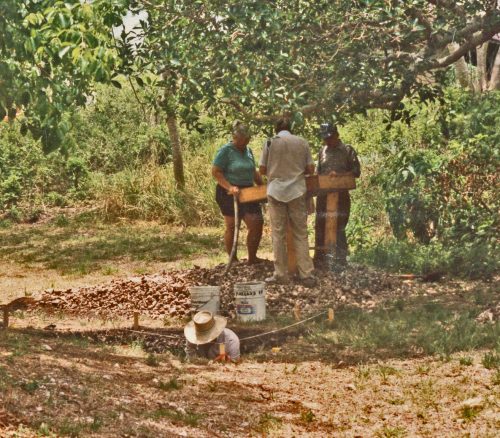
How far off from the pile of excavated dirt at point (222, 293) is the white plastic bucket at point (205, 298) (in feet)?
1.45

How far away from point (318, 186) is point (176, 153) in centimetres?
800

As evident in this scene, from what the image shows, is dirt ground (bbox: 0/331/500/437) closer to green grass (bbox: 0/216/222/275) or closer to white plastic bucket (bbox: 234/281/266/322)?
white plastic bucket (bbox: 234/281/266/322)

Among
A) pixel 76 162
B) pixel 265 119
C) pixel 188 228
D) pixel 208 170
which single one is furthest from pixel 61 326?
pixel 76 162

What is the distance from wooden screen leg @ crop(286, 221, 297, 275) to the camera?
42.5 ft

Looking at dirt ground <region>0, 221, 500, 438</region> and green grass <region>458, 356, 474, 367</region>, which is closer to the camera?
dirt ground <region>0, 221, 500, 438</region>

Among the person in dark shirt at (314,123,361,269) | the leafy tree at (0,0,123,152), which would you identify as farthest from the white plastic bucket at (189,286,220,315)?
the leafy tree at (0,0,123,152)

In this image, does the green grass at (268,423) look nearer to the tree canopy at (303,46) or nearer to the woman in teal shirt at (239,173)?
the tree canopy at (303,46)

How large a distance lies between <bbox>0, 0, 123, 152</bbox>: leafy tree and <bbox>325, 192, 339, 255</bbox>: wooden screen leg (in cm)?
472

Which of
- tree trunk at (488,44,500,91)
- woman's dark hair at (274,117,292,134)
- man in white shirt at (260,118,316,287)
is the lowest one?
man in white shirt at (260,118,316,287)

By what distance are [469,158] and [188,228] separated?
25.4 feet

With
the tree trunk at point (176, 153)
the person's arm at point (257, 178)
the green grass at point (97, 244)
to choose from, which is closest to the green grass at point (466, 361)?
the person's arm at point (257, 178)

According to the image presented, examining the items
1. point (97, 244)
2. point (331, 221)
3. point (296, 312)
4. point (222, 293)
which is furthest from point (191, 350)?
point (97, 244)

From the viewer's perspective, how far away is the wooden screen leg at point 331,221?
44.2ft

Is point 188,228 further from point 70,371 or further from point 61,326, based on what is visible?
point 70,371
